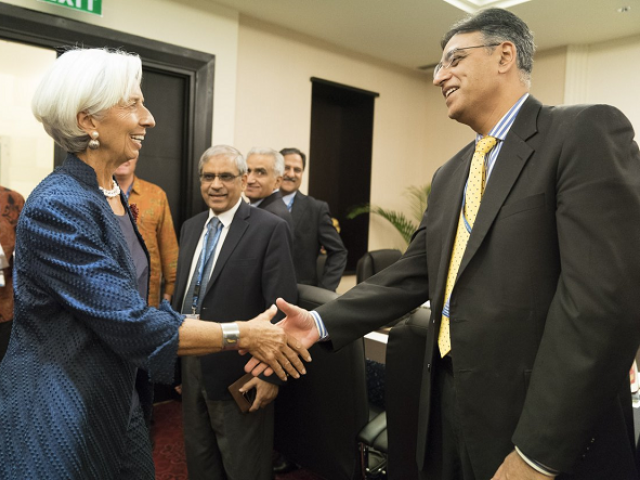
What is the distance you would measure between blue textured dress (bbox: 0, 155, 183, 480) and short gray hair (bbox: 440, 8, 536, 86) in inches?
41.7

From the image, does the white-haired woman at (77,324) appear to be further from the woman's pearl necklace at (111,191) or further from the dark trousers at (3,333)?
the dark trousers at (3,333)

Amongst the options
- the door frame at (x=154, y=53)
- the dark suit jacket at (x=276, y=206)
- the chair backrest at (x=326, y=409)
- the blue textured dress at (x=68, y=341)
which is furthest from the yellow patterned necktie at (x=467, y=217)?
the door frame at (x=154, y=53)

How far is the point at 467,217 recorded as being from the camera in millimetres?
1274

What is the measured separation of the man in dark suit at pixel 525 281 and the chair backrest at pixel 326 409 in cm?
48

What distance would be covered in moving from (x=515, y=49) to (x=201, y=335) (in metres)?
1.07

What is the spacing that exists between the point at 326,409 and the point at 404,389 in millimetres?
400

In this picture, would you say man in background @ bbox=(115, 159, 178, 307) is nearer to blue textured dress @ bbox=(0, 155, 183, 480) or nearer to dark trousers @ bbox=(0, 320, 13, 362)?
dark trousers @ bbox=(0, 320, 13, 362)

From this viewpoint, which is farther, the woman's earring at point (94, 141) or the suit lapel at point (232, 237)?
the suit lapel at point (232, 237)

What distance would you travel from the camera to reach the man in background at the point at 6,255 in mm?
2400

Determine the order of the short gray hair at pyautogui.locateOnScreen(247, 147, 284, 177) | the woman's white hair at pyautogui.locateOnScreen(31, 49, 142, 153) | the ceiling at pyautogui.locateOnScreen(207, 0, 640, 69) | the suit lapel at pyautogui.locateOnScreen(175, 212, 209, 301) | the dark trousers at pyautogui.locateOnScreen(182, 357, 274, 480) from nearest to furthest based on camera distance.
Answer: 1. the woman's white hair at pyautogui.locateOnScreen(31, 49, 142, 153)
2. the dark trousers at pyautogui.locateOnScreen(182, 357, 274, 480)
3. the suit lapel at pyautogui.locateOnScreen(175, 212, 209, 301)
4. the short gray hair at pyautogui.locateOnScreen(247, 147, 284, 177)
5. the ceiling at pyautogui.locateOnScreen(207, 0, 640, 69)

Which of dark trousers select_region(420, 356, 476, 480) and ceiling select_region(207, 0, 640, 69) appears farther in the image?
ceiling select_region(207, 0, 640, 69)

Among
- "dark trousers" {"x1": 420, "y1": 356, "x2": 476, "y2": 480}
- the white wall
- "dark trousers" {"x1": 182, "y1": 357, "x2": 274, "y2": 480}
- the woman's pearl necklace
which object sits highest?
the white wall

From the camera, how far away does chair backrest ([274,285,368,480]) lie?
1804mm

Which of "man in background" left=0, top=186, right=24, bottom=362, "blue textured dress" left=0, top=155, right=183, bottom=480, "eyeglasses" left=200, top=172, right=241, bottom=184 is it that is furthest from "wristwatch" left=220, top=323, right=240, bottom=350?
"man in background" left=0, top=186, right=24, bottom=362
